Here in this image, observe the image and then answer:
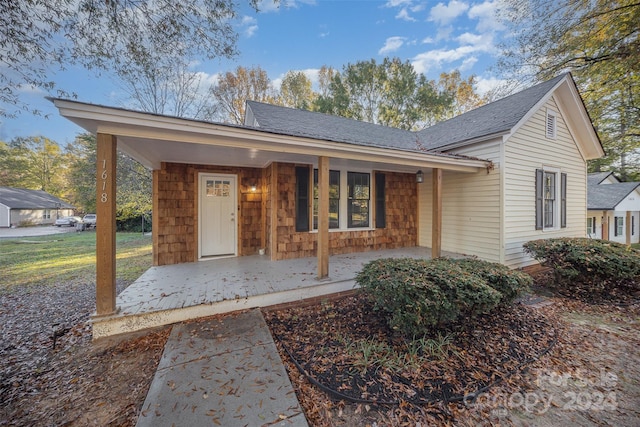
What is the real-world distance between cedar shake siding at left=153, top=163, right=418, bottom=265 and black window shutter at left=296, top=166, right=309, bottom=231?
0.33 feet

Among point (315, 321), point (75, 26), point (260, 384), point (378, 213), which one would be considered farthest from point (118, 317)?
point (378, 213)

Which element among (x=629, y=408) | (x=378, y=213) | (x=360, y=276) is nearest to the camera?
(x=629, y=408)

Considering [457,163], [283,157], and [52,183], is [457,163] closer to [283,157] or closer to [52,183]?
[283,157]

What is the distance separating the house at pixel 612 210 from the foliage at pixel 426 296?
1463 cm

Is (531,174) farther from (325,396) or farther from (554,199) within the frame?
(325,396)

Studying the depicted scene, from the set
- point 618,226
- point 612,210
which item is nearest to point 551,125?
point 612,210

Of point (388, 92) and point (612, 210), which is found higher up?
point (388, 92)

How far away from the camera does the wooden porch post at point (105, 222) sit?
2980mm

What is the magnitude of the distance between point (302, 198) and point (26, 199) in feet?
115

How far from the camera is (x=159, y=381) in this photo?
2.20 meters

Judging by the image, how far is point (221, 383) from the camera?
7.22 ft

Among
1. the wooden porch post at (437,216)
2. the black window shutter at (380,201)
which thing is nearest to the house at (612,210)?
the wooden porch post at (437,216)

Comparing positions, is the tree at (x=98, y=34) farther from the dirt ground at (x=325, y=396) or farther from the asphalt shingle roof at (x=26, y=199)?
the asphalt shingle roof at (x=26, y=199)

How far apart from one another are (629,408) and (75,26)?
7.81 m
